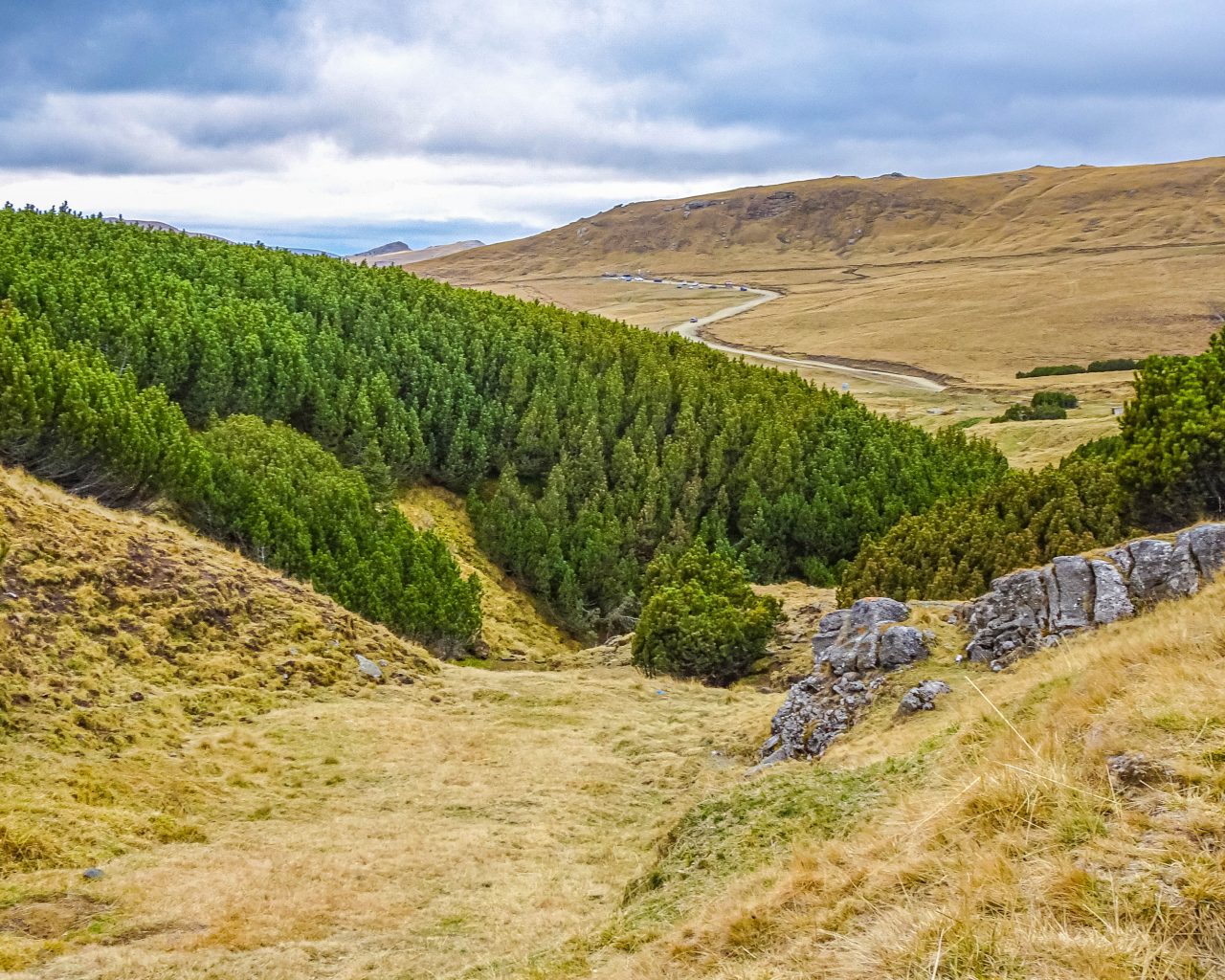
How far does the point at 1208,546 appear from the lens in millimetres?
14047

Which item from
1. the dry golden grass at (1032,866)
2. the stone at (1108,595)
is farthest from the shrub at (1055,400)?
the dry golden grass at (1032,866)

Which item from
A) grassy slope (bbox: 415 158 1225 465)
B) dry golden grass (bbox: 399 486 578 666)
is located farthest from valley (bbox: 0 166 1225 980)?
grassy slope (bbox: 415 158 1225 465)

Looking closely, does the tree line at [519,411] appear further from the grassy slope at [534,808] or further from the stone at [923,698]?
the stone at [923,698]

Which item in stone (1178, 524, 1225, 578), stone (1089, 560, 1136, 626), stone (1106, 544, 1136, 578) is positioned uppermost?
stone (1178, 524, 1225, 578)

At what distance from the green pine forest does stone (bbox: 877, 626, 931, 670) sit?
7046mm

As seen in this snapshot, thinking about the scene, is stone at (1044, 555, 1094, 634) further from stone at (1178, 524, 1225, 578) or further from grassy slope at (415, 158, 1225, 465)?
grassy slope at (415, 158, 1225, 465)

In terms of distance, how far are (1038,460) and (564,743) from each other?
3833 centimetres

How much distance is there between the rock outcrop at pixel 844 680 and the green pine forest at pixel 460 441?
→ 6.28 meters

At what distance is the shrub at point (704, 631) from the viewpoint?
76.6 ft

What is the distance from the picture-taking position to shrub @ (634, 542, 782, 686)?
23344 mm

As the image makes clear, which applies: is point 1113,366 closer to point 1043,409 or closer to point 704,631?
point 1043,409

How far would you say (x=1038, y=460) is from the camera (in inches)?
1860

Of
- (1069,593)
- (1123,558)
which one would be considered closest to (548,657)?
(1069,593)

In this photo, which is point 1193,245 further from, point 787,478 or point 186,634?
point 186,634
